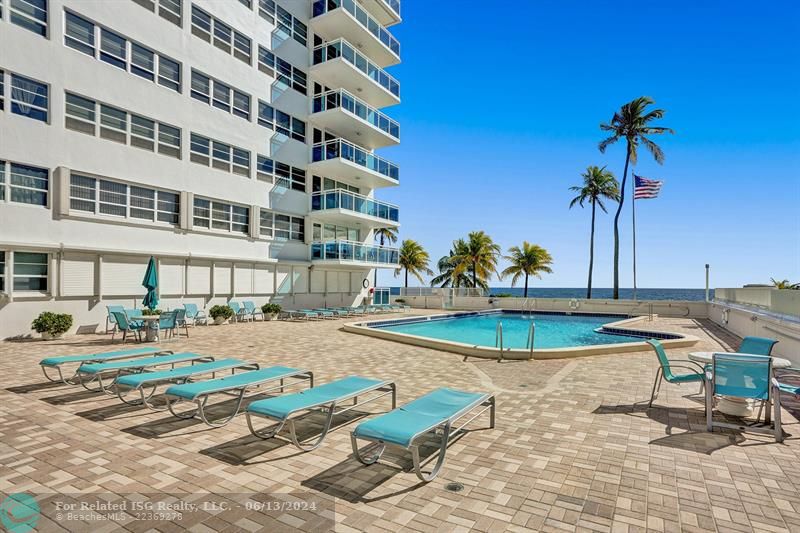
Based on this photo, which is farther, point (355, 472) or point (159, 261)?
point (159, 261)

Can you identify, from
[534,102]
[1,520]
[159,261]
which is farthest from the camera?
[534,102]

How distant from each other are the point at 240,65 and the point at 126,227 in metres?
9.95

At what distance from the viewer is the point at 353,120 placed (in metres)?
25.2

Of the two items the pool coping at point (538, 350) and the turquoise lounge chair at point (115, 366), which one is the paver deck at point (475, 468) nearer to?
the turquoise lounge chair at point (115, 366)

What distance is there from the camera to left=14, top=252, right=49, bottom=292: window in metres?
13.2

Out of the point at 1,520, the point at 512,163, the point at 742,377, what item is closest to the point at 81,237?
the point at 1,520

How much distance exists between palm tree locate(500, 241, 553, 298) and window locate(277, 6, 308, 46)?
26.5 m

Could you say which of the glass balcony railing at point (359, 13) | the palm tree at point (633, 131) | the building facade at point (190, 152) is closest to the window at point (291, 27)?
the building facade at point (190, 152)

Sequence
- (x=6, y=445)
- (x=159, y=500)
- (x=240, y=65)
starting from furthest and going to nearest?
(x=240, y=65) < (x=6, y=445) < (x=159, y=500)

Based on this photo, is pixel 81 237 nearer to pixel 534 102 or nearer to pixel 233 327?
pixel 233 327

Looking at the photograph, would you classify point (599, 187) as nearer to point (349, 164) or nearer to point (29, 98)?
point (349, 164)

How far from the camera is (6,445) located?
15.7ft

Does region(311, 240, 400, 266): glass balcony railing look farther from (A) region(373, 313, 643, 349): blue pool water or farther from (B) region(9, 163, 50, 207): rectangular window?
(B) region(9, 163, 50, 207): rectangular window

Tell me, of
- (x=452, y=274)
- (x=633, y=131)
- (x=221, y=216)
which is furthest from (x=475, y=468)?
(x=452, y=274)
